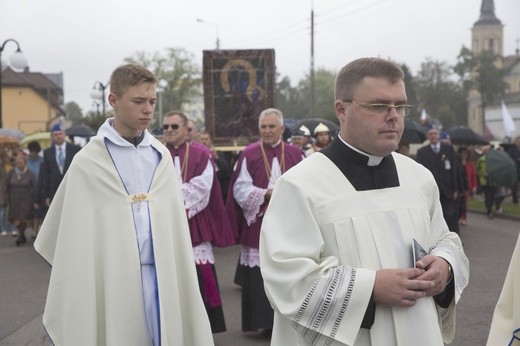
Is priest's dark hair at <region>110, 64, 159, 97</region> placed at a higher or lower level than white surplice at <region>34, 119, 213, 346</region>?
higher

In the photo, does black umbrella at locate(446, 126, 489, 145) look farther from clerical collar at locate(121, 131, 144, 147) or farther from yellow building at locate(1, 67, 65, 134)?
yellow building at locate(1, 67, 65, 134)

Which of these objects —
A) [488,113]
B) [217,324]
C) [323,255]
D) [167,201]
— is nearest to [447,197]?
[217,324]

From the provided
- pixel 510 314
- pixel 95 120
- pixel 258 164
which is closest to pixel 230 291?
pixel 258 164

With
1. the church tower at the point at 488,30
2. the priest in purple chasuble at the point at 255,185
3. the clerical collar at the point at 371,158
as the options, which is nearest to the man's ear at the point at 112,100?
the clerical collar at the point at 371,158

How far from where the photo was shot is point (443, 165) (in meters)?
12.4

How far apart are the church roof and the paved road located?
403 feet

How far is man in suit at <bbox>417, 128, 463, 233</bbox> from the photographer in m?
12.1

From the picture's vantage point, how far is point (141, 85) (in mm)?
4215

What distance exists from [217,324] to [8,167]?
36.4ft

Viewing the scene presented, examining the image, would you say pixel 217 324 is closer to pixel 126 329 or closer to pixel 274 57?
pixel 126 329

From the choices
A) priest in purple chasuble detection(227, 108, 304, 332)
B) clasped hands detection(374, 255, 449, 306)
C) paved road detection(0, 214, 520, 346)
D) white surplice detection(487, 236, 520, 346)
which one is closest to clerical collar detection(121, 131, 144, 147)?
clasped hands detection(374, 255, 449, 306)

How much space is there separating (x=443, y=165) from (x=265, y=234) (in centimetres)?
1002

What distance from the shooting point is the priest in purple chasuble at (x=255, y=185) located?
694cm

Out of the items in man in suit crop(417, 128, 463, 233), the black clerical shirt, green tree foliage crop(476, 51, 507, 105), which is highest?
green tree foliage crop(476, 51, 507, 105)
